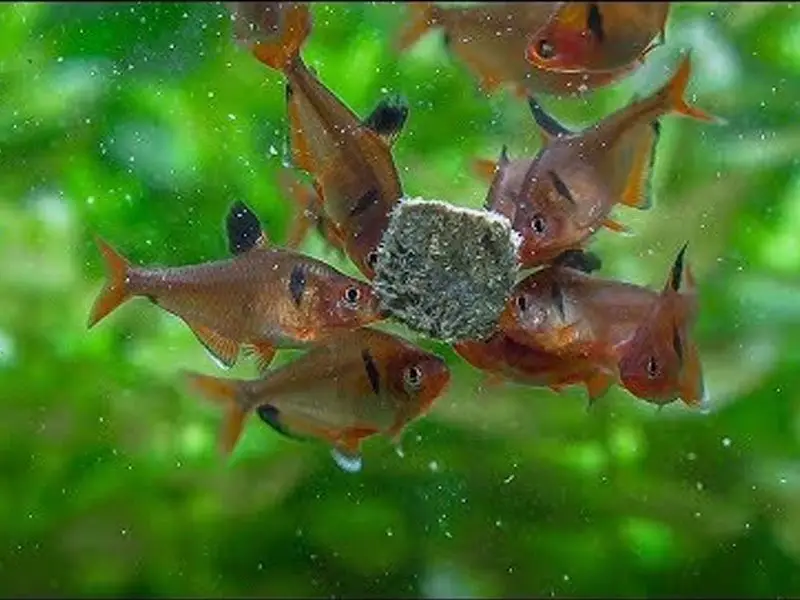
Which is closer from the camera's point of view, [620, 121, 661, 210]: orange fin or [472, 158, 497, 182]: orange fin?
[620, 121, 661, 210]: orange fin

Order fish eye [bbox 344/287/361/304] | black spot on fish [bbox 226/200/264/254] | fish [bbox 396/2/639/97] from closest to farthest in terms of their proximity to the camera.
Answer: fish [bbox 396/2/639/97] → fish eye [bbox 344/287/361/304] → black spot on fish [bbox 226/200/264/254]

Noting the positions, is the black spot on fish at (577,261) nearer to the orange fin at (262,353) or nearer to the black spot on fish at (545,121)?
the black spot on fish at (545,121)

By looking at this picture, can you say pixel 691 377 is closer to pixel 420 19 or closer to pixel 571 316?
pixel 571 316

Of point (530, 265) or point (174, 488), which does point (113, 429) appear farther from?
point (530, 265)

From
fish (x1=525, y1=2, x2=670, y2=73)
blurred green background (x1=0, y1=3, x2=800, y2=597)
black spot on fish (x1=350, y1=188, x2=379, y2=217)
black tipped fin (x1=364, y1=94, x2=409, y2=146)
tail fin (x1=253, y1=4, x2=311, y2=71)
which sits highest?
fish (x1=525, y1=2, x2=670, y2=73)

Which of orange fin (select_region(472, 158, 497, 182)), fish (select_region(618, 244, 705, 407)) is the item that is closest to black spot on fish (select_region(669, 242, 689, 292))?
fish (select_region(618, 244, 705, 407))

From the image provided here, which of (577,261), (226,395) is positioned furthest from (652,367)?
(226,395)

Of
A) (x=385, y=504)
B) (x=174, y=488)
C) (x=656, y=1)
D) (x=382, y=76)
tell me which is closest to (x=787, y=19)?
(x=382, y=76)

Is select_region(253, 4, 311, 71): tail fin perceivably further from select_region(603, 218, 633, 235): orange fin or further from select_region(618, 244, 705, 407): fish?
select_region(618, 244, 705, 407): fish
